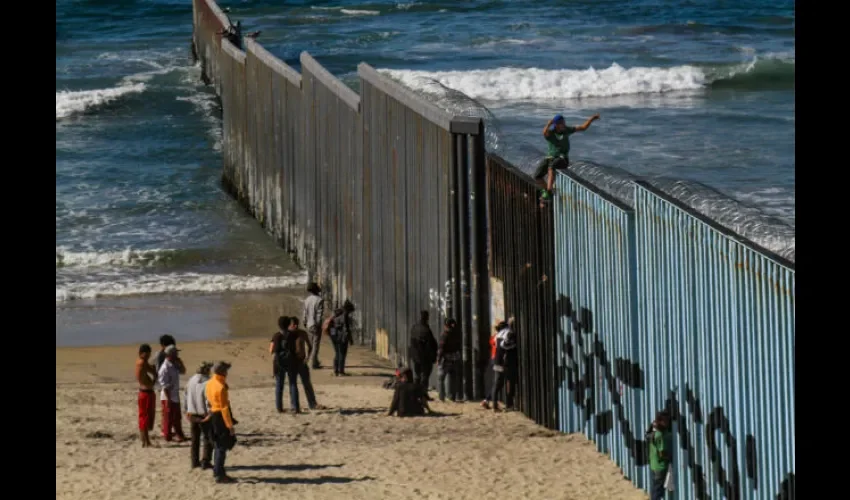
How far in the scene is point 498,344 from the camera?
14820mm

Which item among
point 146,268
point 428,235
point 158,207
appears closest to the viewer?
point 428,235

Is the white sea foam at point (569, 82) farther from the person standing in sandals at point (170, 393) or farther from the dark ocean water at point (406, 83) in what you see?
the person standing in sandals at point (170, 393)

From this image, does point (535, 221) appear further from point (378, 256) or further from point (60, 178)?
point (60, 178)

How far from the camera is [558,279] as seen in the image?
1375 centimetres

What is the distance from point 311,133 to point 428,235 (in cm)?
576

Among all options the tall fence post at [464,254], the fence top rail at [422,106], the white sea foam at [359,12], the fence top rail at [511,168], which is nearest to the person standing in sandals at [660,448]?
the fence top rail at [511,168]

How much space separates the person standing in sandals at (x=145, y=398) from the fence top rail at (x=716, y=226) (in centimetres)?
511

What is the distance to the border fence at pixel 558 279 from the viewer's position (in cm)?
1002

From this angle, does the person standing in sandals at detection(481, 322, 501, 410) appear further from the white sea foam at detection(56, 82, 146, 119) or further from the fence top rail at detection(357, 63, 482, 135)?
Answer: the white sea foam at detection(56, 82, 146, 119)

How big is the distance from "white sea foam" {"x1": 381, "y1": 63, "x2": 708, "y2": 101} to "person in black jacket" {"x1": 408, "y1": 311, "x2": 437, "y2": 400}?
24.8 metres

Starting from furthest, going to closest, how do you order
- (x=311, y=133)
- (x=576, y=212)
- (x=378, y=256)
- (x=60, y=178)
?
(x=60, y=178), (x=311, y=133), (x=378, y=256), (x=576, y=212)

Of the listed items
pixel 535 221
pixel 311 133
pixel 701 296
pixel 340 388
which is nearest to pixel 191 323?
pixel 311 133

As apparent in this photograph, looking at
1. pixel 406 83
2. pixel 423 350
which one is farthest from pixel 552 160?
pixel 406 83

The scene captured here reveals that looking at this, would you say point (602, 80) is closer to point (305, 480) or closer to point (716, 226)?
point (305, 480)
